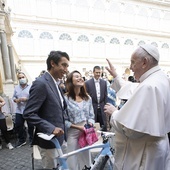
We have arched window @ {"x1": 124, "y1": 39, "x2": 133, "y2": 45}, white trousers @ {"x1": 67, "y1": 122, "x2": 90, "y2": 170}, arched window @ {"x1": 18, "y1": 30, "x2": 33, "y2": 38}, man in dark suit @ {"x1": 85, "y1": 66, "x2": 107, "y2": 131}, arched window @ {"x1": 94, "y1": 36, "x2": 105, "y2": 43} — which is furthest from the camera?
arched window @ {"x1": 124, "y1": 39, "x2": 133, "y2": 45}

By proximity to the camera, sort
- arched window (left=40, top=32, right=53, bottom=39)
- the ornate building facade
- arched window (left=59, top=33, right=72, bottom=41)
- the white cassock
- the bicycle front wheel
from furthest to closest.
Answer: arched window (left=59, top=33, right=72, bottom=41) → arched window (left=40, top=32, right=53, bottom=39) → the ornate building facade → the bicycle front wheel → the white cassock

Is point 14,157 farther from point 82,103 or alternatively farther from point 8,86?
point 8,86

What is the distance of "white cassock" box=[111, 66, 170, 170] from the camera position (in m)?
A: 1.54

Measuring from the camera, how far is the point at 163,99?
1.57 metres

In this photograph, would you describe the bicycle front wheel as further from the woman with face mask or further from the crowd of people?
the woman with face mask

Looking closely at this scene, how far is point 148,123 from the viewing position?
153 cm

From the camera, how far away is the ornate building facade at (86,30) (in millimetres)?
23750

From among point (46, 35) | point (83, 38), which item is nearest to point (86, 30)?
point (83, 38)

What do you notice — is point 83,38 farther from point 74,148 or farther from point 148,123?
point 148,123

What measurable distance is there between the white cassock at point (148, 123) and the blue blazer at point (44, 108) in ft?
2.12

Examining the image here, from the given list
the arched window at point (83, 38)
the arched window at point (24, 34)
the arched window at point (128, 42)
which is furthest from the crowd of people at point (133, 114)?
the arched window at point (128, 42)

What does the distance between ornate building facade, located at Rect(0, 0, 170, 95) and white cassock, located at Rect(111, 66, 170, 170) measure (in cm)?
2216

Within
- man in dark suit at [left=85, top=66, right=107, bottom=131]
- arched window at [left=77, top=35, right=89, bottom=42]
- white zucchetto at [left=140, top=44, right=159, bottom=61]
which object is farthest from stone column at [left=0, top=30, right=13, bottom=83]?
arched window at [left=77, top=35, right=89, bottom=42]

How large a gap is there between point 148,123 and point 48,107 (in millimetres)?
1038
